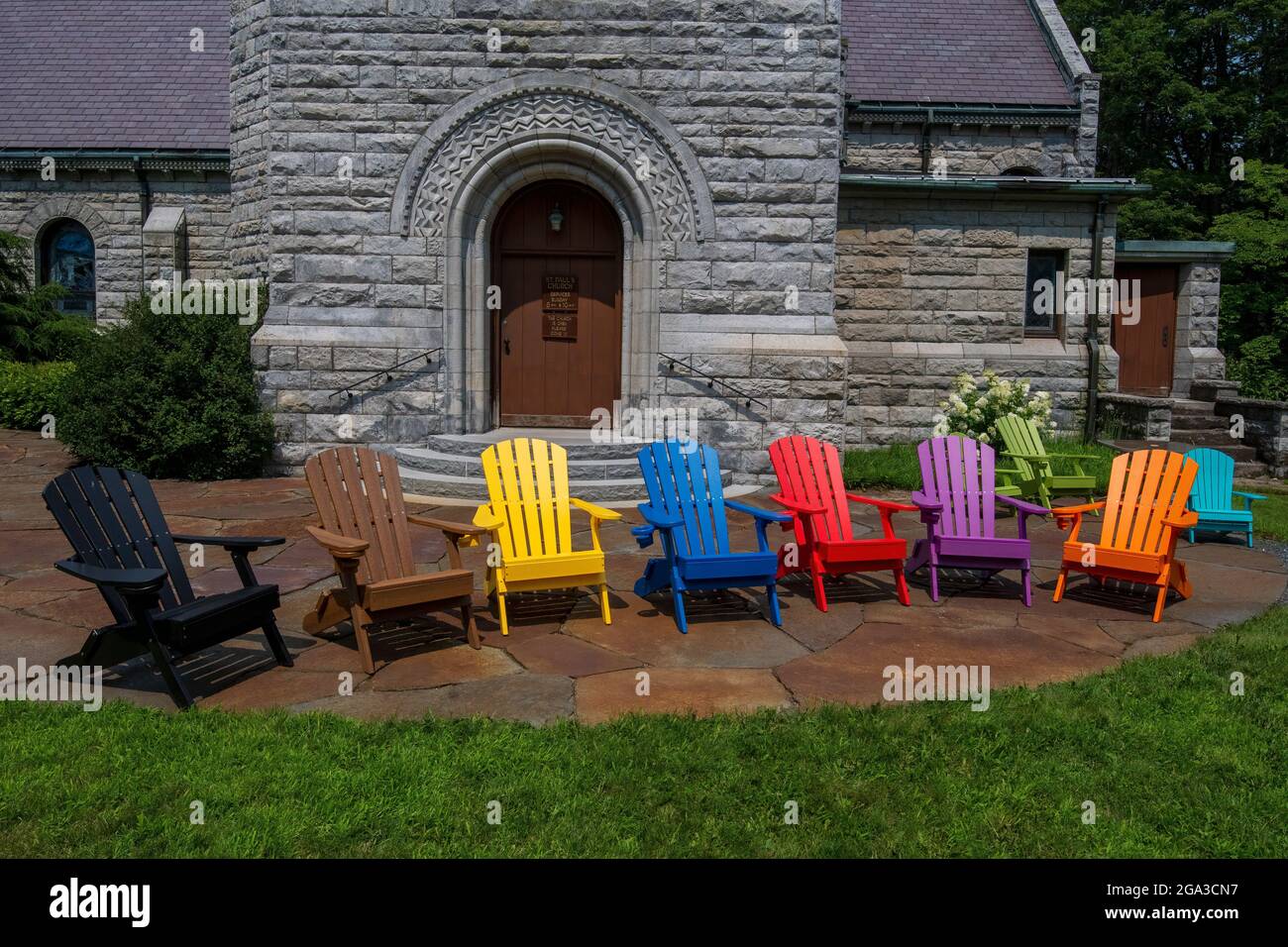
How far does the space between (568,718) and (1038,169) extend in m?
15.3

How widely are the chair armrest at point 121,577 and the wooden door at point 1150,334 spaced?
1491cm

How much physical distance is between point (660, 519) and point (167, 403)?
699 centimetres

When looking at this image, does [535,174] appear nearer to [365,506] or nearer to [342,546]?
[365,506]

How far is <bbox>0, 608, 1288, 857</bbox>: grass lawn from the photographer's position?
3209 mm

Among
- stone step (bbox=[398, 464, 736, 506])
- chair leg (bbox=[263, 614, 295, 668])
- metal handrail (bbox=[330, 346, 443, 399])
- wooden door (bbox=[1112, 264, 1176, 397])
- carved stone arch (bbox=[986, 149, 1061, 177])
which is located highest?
carved stone arch (bbox=[986, 149, 1061, 177])

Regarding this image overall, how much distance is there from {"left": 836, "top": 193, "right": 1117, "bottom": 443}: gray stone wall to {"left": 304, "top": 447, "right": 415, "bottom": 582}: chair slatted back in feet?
30.0

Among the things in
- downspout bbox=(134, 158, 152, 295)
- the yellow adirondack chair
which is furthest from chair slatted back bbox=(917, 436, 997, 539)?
downspout bbox=(134, 158, 152, 295)

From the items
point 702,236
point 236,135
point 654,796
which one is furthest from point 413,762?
point 236,135

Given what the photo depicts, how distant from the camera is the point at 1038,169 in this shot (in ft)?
53.7

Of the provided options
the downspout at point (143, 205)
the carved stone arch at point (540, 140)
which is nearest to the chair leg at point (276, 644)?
the carved stone arch at point (540, 140)

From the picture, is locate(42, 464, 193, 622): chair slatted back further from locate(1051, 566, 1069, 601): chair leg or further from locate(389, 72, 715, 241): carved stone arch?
locate(389, 72, 715, 241): carved stone arch

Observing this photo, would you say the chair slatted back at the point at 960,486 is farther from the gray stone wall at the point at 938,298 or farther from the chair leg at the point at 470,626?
the gray stone wall at the point at 938,298

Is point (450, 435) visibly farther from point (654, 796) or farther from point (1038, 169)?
point (1038, 169)

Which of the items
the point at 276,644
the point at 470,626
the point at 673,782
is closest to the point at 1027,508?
the point at 470,626
